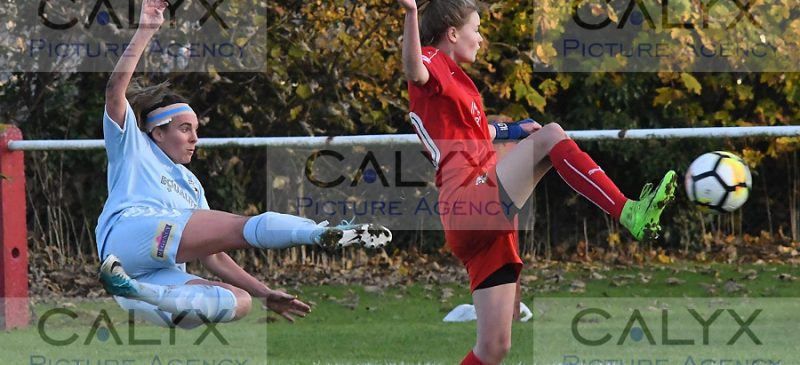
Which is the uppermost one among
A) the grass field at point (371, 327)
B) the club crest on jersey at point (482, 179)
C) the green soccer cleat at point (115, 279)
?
the club crest on jersey at point (482, 179)

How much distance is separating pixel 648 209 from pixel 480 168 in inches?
30.0

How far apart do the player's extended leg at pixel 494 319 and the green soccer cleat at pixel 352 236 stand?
73 centimetres

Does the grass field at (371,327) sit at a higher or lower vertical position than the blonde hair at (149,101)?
lower

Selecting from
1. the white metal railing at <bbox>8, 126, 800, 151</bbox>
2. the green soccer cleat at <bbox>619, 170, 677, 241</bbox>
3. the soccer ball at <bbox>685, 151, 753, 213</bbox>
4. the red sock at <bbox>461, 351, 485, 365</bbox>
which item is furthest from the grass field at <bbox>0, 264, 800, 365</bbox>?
the green soccer cleat at <bbox>619, 170, 677, 241</bbox>

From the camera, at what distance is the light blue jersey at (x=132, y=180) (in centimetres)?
514

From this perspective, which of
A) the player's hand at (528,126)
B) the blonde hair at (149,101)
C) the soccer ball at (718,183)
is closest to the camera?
the soccer ball at (718,183)

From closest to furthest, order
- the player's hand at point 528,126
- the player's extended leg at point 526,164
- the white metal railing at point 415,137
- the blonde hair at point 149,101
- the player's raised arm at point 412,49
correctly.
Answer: the player's raised arm at point 412,49 → the player's extended leg at point 526,164 → the player's hand at point 528,126 → the blonde hair at point 149,101 → the white metal railing at point 415,137

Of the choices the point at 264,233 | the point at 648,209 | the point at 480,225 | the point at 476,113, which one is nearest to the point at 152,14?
the point at 264,233

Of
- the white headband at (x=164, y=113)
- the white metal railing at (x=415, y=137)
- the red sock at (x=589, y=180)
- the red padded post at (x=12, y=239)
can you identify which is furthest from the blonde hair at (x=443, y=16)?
the red padded post at (x=12, y=239)

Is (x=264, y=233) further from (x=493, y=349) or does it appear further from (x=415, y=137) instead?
(x=415, y=137)

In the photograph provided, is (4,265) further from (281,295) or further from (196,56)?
(281,295)

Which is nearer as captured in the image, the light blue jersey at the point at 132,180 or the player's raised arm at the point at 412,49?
the player's raised arm at the point at 412,49

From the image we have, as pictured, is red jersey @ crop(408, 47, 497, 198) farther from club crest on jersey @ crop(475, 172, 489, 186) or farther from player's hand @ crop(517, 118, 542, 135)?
player's hand @ crop(517, 118, 542, 135)

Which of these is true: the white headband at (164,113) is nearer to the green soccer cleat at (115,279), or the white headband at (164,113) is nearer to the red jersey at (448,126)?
the green soccer cleat at (115,279)
